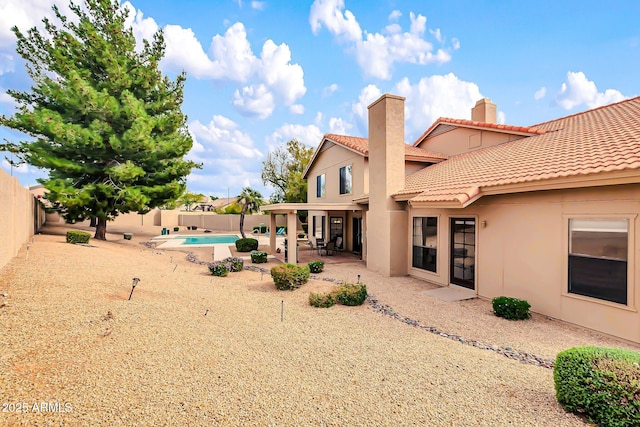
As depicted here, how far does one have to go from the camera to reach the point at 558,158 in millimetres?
8016

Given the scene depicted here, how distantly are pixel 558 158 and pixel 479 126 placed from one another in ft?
24.4

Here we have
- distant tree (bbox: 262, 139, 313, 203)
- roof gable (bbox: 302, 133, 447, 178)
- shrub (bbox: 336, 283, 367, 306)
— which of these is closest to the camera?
shrub (bbox: 336, 283, 367, 306)

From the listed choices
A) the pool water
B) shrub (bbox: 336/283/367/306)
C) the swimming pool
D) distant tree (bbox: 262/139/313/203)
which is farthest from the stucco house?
distant tree (bbox: 262/139/313/203)

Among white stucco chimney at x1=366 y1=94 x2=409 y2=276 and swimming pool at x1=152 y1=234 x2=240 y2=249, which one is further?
swimming pool at x1=152 y1=234 x2=240 y2=249

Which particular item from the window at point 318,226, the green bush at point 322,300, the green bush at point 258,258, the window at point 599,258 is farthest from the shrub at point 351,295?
the window at point 318,226

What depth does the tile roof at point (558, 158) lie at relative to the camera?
656 centimetres

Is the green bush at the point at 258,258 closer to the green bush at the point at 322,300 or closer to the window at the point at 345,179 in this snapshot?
the window at the point at 345,179

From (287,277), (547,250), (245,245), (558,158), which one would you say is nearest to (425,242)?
(547,250)

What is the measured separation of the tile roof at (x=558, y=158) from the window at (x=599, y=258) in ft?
3.89

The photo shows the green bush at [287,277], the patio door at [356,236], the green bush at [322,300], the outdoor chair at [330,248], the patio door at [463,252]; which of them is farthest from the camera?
the patio door at [356,236]

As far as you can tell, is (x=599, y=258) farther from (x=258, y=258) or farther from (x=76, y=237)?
(x=76, y=237)

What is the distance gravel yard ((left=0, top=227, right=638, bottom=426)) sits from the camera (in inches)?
137

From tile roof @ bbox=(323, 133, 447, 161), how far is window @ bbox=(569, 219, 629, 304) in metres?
9.86

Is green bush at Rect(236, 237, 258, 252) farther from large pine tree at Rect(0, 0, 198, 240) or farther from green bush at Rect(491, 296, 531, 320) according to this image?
green bush at Rect(491, 296, 531, 320)
